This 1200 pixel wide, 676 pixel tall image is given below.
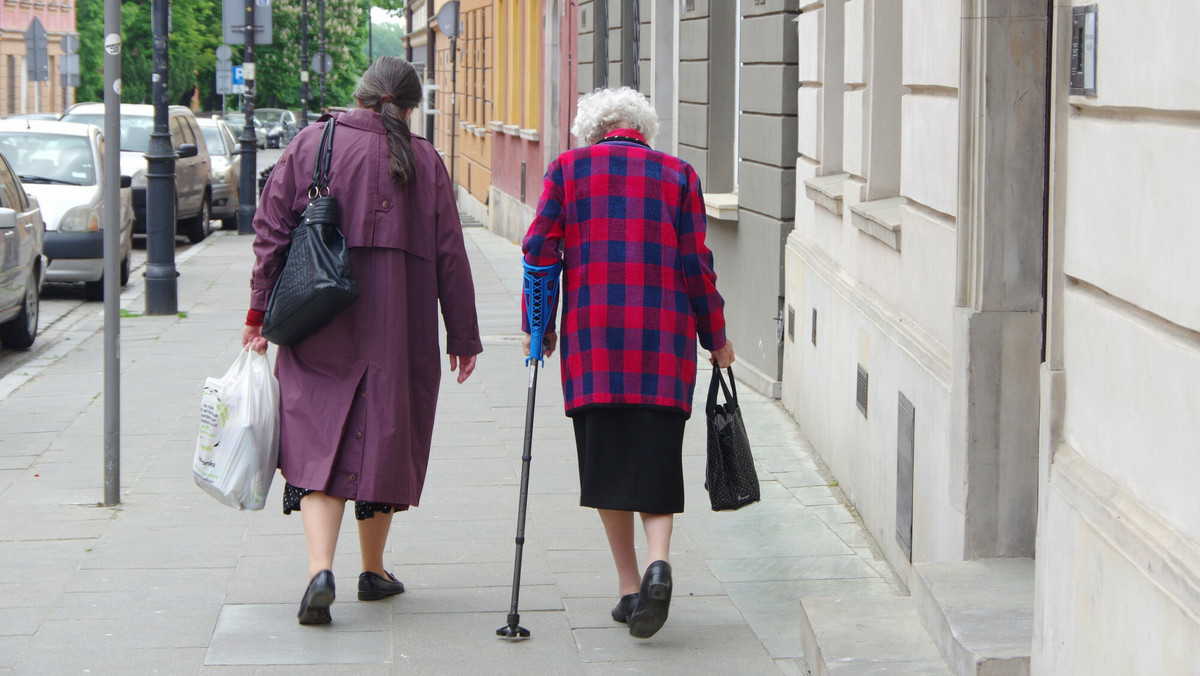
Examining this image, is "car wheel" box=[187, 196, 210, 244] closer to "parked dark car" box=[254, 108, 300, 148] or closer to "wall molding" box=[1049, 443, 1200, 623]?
"wall molding" box=[1049, 443, 1200, 623]

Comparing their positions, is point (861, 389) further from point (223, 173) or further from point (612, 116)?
point (223, 173)

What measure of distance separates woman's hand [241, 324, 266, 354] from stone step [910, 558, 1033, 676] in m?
2.18

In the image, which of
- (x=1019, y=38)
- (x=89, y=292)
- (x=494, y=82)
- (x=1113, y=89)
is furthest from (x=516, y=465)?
(x=494, y=82)

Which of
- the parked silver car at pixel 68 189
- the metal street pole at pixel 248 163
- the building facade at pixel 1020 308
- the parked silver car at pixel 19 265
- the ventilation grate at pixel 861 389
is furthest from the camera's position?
the metal street pole at pixel 248 163

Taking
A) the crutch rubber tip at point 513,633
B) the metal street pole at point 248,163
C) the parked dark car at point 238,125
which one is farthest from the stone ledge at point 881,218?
the parked dark car at point 238,125

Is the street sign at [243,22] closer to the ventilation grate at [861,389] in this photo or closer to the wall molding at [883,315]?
the wall molding at [883,315]

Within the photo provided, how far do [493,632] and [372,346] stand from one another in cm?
99

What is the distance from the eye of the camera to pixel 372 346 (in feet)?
16.8

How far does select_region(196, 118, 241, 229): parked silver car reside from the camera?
24.1 m

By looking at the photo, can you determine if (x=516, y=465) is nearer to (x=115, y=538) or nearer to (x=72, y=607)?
(x=115, y=538)

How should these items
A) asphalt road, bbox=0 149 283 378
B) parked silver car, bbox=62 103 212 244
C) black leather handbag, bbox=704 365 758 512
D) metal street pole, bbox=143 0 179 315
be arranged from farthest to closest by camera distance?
parked silver car, bbox=62 103 212 244 → metal street pole, bbox=143 0 179 315 → asphalt road, bbox=0 149 283 378 → black leather handbag, bbox=704 365 758 512

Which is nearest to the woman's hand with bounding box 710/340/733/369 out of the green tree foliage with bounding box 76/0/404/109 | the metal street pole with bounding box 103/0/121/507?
the metal street pole with bounding box 103/0/121/507

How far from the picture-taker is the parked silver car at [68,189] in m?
14.8

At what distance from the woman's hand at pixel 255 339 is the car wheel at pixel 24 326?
7.33 meters
